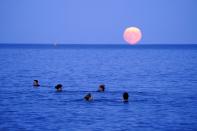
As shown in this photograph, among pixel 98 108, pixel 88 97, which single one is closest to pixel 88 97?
pixel 88 97

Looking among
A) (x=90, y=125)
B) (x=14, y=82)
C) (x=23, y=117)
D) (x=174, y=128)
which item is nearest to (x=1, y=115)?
(x=23, y=117)

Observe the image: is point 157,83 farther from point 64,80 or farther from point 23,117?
point 23,117

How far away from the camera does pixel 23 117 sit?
3484 cm

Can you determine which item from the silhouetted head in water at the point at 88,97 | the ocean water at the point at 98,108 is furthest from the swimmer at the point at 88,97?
the ocean water at the point at 98,108

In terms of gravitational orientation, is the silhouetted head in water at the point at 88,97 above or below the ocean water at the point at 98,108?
above

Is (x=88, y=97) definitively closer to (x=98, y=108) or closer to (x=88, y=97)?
(x=88, y=97)

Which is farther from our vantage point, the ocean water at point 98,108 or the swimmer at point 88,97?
the swimmer at point 88,97

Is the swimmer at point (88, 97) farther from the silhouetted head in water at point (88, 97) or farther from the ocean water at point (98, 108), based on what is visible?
the ocean water at point (98, 108)

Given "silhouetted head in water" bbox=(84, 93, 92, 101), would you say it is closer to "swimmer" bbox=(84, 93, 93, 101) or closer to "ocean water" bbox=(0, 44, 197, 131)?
"swimmer" bbox=(84, 93, 93, 101)

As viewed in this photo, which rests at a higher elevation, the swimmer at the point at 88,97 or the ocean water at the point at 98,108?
the swimmer at the point at 88,97

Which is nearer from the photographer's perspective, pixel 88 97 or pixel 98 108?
pixel 98 108

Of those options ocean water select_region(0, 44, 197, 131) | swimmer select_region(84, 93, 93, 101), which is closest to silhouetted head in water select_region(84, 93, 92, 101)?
swimmer select_region(84, 93, 93, 101)

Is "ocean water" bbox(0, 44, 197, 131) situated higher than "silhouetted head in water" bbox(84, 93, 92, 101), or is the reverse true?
"silhouetted head in water" bbox(84, 93, 92, 101)

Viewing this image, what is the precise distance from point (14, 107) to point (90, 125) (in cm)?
855
